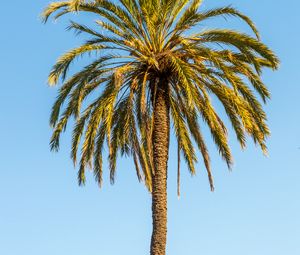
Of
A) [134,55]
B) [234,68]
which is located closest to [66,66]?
[134,55]

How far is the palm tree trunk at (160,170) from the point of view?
Result: 2025 centimetres

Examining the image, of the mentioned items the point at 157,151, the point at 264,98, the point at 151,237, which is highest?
the point at 264,98

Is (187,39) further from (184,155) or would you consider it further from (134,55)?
(184,155)

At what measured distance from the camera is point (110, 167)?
78.0ft

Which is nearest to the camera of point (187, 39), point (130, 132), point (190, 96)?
point (190, 96)

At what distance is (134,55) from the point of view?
21312 millimetres

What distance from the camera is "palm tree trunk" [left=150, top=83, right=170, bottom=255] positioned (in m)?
20.2

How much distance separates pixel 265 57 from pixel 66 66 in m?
6.53

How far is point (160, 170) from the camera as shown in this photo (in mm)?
21078

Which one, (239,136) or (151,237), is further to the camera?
(239,136)

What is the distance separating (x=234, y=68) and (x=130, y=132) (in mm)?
4124

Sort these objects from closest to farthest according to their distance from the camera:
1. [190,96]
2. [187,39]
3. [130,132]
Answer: [190,96] < [187,39] < [130,132]

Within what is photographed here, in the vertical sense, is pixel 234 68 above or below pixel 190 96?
above

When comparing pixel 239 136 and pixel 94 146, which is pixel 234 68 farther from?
pixel 94 146
